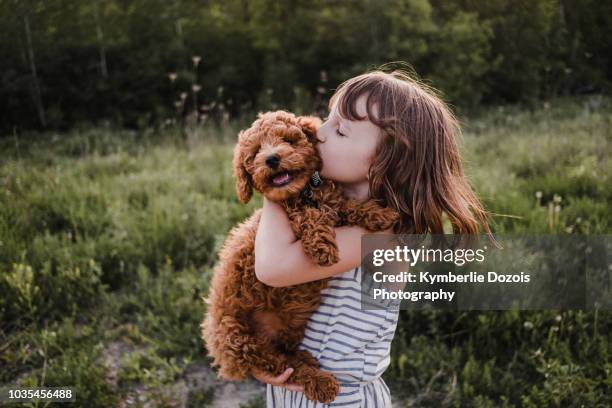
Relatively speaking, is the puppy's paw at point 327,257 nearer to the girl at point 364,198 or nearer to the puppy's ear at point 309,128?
the girl at point 364,198

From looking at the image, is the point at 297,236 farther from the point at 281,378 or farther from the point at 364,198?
the point at 281,378

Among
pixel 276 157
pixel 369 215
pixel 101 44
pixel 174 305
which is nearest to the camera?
pixel 276 157

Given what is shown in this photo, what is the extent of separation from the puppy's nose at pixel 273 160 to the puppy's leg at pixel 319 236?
0.19 m

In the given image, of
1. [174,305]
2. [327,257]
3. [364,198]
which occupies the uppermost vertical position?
[364,198]

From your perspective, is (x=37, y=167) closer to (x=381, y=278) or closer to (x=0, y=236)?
(x=0, y=236)

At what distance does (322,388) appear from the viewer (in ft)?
5.19

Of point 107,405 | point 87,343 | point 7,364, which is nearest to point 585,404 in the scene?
point 107,405

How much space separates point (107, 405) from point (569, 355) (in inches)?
95.9

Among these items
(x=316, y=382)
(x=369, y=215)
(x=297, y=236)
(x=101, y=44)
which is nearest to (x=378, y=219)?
(x=369, y=215)

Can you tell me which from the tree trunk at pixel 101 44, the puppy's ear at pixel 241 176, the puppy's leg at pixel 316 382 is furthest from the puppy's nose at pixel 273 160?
the tree trunk at pixel 101 44

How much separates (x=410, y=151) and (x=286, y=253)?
19.6 inches

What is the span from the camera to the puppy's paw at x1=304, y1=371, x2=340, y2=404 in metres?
1.58

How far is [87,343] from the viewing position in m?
2.97

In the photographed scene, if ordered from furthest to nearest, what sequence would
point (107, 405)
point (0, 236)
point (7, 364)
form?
1. point (0, 236)
2. point (7, 364)
3. point (107, 405)
